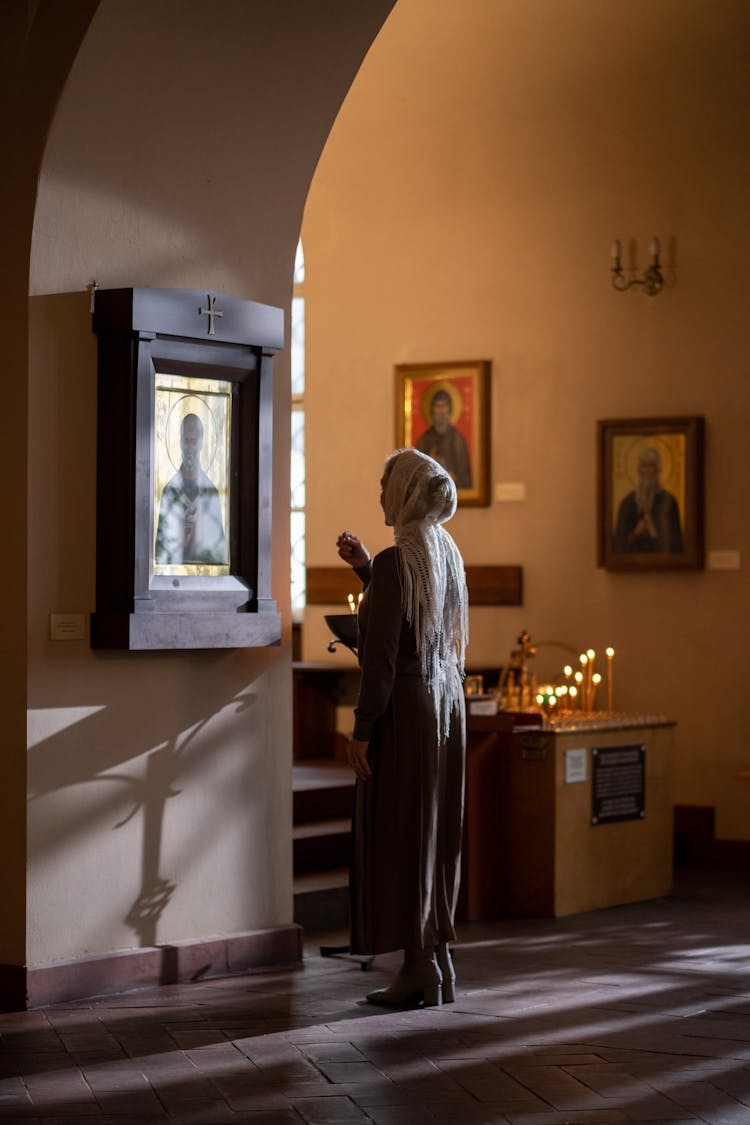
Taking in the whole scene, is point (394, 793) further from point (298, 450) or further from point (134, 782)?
point (298, 450)

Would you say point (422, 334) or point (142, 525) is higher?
point (422, 334)

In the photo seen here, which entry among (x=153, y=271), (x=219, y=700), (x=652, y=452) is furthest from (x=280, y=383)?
(x=652, y=452)

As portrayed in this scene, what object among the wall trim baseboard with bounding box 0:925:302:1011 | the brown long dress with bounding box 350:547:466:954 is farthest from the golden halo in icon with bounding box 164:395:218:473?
the wall trim baseboard with bounding box 0:925:302:1011

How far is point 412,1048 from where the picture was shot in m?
→ 4.83

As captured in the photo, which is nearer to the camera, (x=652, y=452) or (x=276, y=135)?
(x=276, y=135)

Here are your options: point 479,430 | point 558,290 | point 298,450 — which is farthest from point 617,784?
point 298,450

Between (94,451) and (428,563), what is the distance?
47.4 inches

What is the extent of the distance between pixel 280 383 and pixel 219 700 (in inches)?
47.1

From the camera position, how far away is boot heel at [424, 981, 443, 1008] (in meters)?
5.39

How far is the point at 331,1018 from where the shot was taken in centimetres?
527

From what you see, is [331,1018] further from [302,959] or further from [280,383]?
[280,383]

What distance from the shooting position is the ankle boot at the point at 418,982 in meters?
5.39

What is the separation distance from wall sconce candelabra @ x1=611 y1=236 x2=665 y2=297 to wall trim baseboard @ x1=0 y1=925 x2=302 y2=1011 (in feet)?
15.0

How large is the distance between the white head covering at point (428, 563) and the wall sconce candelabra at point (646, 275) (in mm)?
4298
